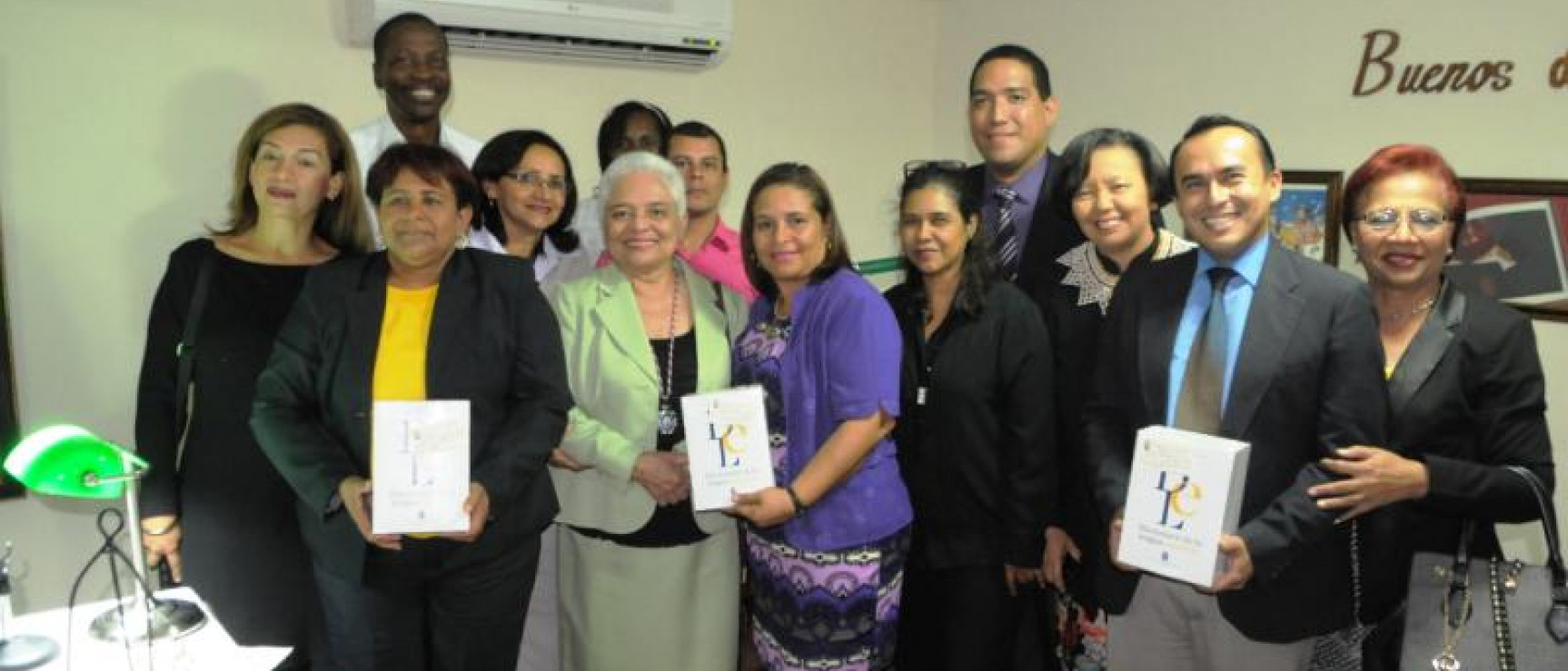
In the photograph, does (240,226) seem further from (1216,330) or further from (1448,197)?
(1448,197)

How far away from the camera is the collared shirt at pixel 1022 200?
9.19 feet

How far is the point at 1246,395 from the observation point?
177 cm

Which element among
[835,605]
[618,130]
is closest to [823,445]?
[835,605]

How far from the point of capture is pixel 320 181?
2297 mm

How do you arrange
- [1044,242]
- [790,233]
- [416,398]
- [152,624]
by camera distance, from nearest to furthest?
[152,624] < [416,398] < [790,233] < [1044,242]

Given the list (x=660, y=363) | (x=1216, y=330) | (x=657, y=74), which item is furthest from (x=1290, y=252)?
(x=657, y=74)

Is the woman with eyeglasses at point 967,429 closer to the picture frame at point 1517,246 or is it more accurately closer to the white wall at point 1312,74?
the picture frame at point 1517,246

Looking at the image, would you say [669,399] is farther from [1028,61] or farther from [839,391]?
[1028,61]

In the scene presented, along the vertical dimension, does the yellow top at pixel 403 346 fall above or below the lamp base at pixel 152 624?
above

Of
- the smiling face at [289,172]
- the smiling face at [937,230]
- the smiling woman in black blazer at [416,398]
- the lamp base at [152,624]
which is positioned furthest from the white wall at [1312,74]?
the lamp base at [152,624]

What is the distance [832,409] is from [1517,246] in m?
2.23

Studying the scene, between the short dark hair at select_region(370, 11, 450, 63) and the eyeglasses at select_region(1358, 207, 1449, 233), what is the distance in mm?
2416

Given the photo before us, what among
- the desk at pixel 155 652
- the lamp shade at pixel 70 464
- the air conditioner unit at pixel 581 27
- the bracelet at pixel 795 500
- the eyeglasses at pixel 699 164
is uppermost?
the air conditioner unit at pixel 581 27

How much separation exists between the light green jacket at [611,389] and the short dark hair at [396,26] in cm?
106
